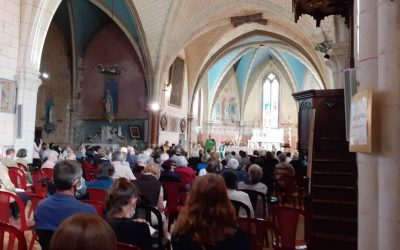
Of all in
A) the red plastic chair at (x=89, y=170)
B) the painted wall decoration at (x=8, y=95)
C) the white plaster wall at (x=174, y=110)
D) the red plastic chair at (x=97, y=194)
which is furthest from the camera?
the white plaster wall at (x=174, y=110)

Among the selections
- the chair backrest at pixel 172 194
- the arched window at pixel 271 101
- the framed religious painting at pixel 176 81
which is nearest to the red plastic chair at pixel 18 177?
the chair backrest at pixel 172 194

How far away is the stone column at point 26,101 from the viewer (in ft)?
31.7


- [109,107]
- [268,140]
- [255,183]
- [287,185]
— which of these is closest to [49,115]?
[109,107]

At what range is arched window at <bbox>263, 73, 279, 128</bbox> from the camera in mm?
29719

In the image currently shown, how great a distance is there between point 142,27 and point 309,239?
12.8 m

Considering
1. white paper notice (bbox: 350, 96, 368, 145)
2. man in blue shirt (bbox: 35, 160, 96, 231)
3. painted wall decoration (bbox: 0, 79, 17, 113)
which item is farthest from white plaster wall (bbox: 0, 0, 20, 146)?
white paper notice (bbox: 350, 96, 368, 145)

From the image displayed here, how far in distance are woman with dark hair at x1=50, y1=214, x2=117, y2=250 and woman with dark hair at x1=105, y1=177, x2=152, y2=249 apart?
1.34 meters

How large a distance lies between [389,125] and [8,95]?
929cm

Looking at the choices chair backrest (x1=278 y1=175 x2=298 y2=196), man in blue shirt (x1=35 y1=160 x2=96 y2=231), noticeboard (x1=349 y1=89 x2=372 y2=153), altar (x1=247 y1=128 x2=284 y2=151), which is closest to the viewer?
noticeboard (x1=349 y1=89 x2=372 y2=153)

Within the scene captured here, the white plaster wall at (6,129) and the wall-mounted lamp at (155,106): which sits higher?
the wall-mounted lamp at (155,106)

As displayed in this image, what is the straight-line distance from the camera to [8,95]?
372 inches

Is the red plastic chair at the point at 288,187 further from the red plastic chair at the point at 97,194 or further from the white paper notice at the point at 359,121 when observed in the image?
the white paper notice at the point at 359,121

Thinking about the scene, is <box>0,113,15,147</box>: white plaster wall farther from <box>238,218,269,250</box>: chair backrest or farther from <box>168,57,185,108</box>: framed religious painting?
<box>168,57,185,108</box>: framed religious painting

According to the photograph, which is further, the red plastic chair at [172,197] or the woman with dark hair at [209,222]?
the red plastic chair at [172,197]
